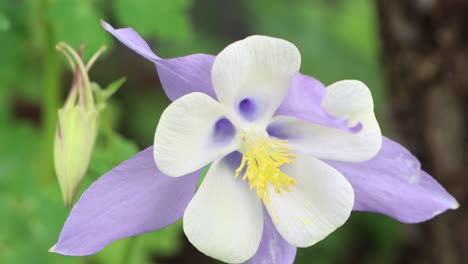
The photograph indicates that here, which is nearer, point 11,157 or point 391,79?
point 11,157

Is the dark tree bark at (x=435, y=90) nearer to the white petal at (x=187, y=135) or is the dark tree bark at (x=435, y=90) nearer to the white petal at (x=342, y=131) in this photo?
the white petal at (x=342, y=131)

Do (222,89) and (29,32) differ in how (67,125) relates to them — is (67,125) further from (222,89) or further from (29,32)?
(29,32)

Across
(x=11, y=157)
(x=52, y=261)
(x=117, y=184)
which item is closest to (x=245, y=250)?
(x=117, y=184)

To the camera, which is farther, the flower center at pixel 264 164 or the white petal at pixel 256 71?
the flower center at pixel 264 164

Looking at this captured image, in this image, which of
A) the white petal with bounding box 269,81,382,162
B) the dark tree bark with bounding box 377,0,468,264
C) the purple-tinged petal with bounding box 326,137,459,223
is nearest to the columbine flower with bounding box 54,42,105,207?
the white petal with bounding box 269,81,382,162

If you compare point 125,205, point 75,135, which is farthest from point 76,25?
point 125,205

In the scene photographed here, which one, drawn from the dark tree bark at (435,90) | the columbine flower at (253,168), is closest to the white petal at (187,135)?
the columbine flower at (253,168)
